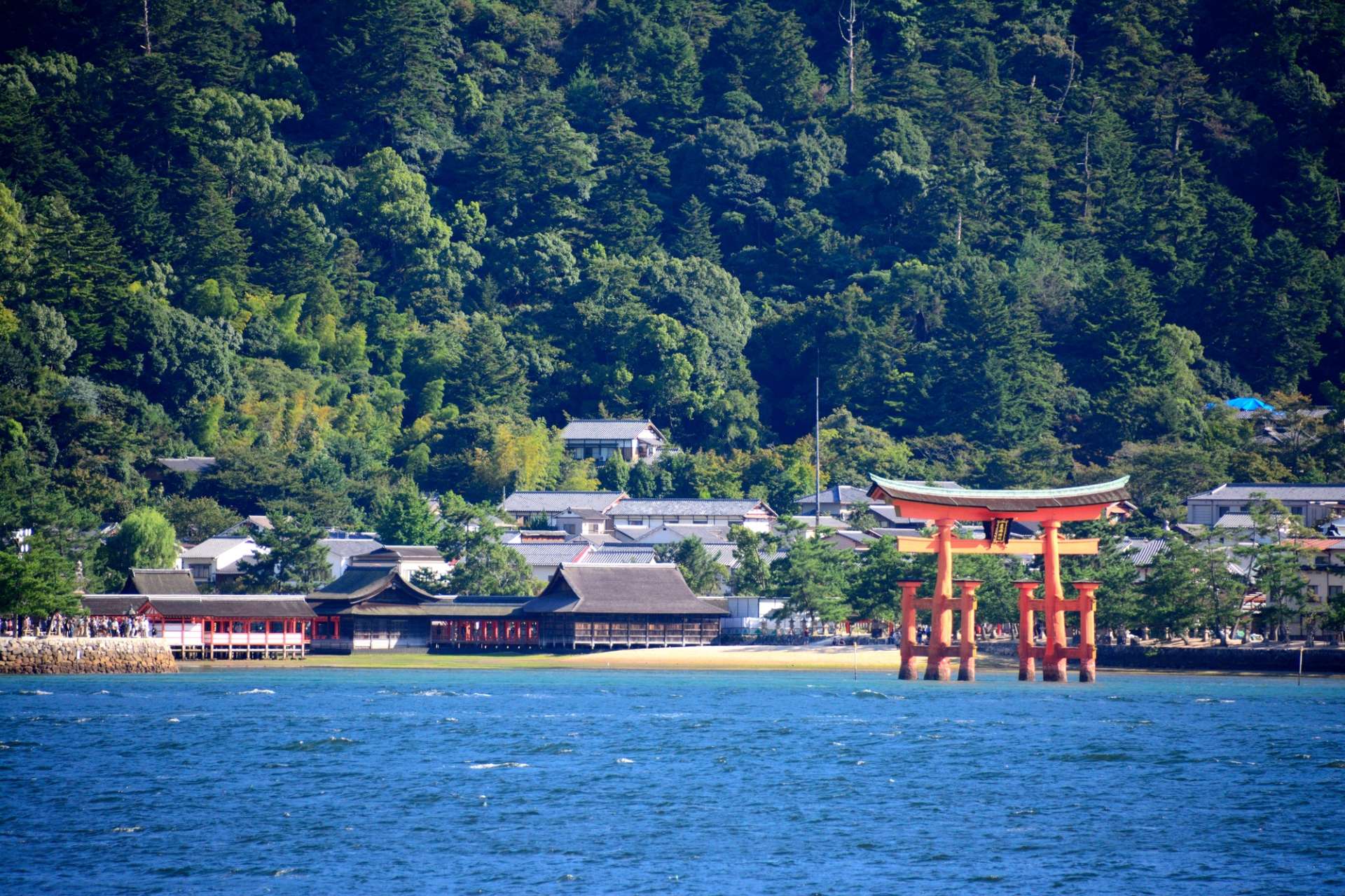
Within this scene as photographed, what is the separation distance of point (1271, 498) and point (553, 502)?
34106mm

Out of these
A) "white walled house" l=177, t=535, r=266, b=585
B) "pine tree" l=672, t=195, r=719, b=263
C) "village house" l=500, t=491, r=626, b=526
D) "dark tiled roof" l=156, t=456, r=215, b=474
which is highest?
"pine tree" l=672, t=195, r=719, b=263

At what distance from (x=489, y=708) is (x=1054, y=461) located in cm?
5051

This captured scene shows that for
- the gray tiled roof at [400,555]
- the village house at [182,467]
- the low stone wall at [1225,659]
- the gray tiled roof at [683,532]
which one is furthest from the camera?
the village house at [182,467]

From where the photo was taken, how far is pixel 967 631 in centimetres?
5409

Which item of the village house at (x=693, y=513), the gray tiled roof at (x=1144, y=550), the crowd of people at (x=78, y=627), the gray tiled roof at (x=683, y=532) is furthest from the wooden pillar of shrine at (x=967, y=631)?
the village house at (x=693, y=513)

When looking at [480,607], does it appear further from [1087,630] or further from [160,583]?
[1087,630]

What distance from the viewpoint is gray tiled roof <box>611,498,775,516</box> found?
8894 centimetres

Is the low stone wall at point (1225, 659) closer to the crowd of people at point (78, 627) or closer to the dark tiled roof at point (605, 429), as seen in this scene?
the crowd of people at point (78, 627)

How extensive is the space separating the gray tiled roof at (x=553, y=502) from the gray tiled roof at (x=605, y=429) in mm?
9053

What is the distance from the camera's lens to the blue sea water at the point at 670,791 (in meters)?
27.0

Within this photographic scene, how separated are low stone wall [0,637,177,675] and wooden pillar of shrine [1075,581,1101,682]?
3104cm

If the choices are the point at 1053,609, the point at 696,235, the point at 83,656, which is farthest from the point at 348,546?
the point at 696,235

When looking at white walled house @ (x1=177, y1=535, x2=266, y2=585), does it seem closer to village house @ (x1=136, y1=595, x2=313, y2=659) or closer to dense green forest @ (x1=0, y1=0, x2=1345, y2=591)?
dense green forest @ (x1=0, y1=0, x2=1345, y2=591)

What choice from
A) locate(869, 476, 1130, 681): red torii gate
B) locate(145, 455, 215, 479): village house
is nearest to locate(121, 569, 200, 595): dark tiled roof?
locate(145, 455, 215, 479): village house
